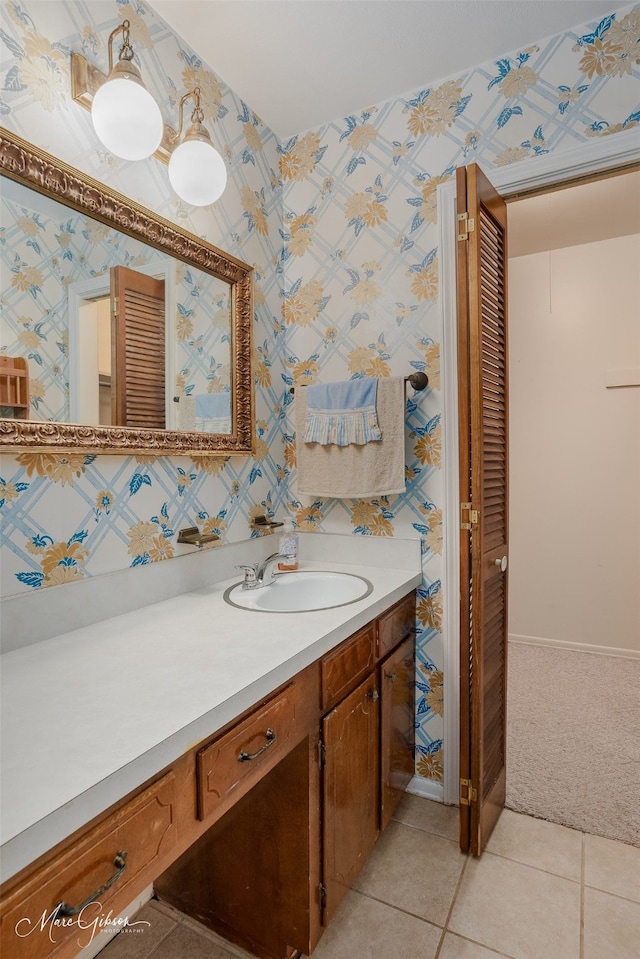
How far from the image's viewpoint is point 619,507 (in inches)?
122

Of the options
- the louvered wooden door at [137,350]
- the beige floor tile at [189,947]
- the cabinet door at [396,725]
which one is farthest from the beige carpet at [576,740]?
the louvered wooden door at [137,350]

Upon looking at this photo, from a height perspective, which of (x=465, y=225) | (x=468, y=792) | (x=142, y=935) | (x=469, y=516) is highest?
(x=465, y=225)

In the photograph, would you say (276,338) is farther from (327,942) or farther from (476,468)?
(327,942)

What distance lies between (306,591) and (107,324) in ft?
3.49

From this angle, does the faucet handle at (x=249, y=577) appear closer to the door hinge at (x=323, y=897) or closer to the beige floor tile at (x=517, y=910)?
the door hinge at (x=323, y=897)

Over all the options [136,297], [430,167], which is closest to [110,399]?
[136,297]

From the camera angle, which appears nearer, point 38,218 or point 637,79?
point 38,218

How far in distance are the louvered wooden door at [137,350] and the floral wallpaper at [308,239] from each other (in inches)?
5.5

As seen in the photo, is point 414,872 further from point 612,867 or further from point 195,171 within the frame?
point 195,171

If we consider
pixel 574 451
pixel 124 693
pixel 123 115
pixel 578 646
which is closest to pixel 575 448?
pixel 574 451

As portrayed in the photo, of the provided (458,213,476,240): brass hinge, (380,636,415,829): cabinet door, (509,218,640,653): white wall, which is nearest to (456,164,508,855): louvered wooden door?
(458,213,476,240): brass hinge

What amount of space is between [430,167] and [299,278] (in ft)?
2.07

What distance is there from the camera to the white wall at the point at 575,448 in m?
3.07

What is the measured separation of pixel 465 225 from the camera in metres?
1.49
